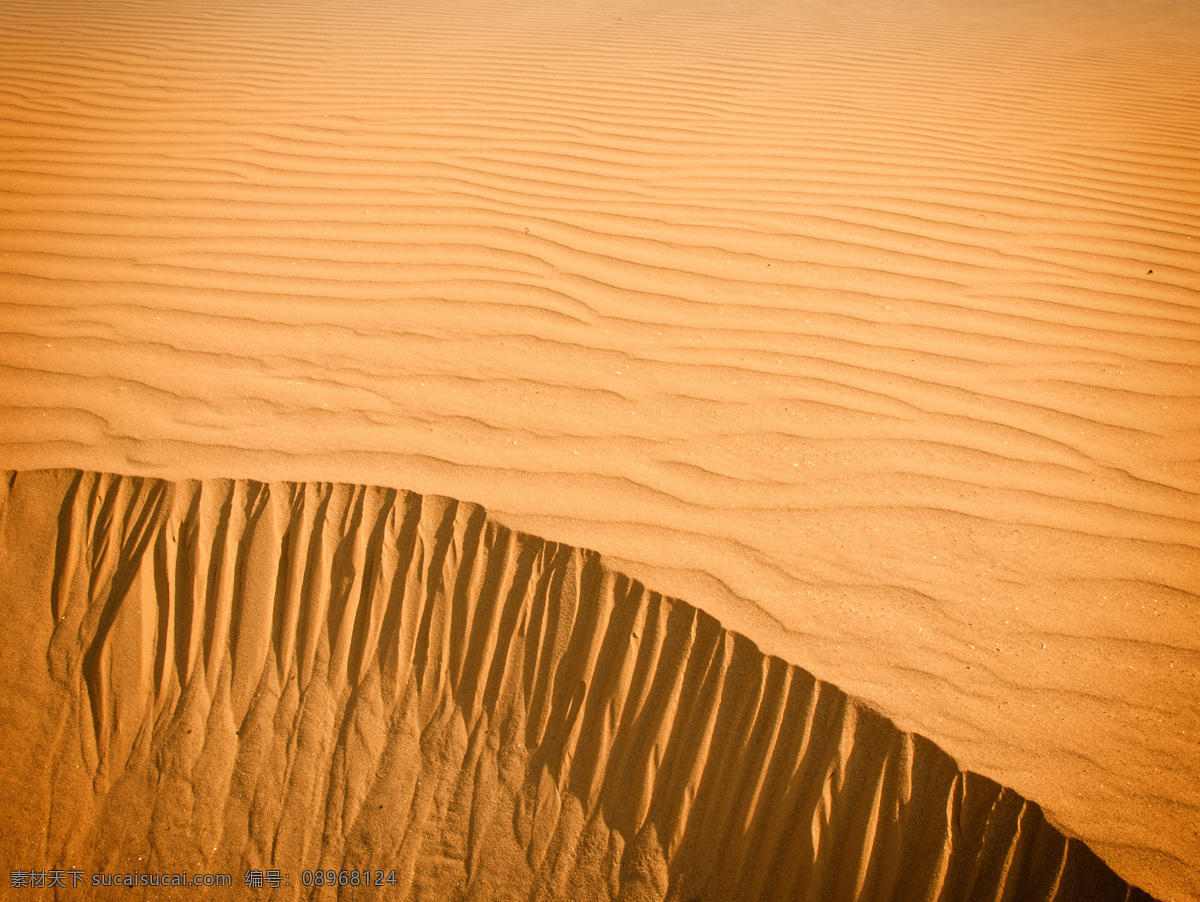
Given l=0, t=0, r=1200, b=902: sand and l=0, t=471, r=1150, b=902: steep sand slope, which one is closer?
l=0, t=471, r=1150, b=902: steep sand slope

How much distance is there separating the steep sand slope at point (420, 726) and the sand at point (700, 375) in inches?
1.1

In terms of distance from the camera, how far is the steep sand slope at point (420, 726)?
171cm

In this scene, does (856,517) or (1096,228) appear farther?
(1096,228)

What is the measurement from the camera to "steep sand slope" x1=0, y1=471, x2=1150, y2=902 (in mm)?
1715

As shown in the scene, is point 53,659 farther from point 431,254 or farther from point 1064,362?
point 1064,362

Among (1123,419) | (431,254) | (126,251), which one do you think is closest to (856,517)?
(1123,419)

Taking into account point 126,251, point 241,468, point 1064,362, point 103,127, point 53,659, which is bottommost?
point 53,659

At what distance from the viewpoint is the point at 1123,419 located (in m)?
2.42

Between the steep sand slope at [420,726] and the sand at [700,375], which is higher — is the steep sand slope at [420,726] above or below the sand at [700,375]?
below

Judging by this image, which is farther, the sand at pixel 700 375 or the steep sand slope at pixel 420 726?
the sand at pixel 700 375

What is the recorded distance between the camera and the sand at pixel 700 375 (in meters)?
1.83

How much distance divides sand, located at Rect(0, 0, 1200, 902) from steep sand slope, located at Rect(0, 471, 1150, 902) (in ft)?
0.09

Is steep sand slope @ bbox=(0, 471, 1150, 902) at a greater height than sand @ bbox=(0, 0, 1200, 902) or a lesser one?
lesser

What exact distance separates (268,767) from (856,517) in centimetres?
191
